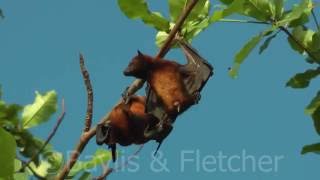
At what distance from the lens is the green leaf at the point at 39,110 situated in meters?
5.96

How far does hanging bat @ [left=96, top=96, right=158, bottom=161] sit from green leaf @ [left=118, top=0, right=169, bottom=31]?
0.49 meters

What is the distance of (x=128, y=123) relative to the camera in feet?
13.9

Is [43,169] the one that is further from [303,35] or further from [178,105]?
[303,35]

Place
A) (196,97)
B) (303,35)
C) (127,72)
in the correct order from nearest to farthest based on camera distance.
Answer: (127,72), (196,97), (303,35)

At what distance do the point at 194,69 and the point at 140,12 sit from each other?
0.61 meters

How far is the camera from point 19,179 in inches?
169

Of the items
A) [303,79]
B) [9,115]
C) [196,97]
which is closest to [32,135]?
[9,115]

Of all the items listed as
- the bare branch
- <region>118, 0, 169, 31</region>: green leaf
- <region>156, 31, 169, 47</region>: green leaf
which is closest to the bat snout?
<region>118, 0, 169, 31</region>: green leaf

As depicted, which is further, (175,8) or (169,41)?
(175,8)

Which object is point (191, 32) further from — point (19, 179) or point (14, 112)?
point (14, 112)

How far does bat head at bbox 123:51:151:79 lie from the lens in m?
4.24

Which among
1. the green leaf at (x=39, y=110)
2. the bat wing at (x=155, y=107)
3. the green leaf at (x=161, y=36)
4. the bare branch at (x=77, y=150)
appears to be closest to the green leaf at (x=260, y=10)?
the green leaf at (x=161, y=36)

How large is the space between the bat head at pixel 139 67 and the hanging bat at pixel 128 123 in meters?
0.15

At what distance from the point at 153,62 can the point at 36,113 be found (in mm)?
2108
